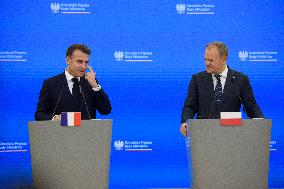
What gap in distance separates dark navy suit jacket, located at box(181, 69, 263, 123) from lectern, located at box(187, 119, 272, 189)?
22.7 inches

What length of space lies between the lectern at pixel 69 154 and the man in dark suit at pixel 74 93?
0.56 m

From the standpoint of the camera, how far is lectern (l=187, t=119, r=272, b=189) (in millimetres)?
3367

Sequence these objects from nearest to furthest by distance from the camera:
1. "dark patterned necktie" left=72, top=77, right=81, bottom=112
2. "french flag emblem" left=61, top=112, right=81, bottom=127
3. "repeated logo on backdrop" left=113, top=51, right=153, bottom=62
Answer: "french flag emblem" left=61, top=112, right=81, bottom=127 → "dark patterned necktie" left=72, top=77, right=81, bottom=112 → "repeated logo on backdrop" left=113, top=51, right=153, bottom=62

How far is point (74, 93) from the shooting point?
3967 mm

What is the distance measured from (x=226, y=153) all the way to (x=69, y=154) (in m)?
1.05

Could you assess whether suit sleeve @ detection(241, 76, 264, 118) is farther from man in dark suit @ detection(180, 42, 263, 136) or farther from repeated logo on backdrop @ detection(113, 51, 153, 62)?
repeated logo on backdrop @ detection(113, 51, 153, 62)

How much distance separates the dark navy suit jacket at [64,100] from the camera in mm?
3957

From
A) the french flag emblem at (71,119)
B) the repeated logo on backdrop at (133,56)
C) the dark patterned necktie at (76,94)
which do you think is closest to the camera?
the french flag emblem at (71,119)

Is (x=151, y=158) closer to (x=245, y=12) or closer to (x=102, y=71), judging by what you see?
(x=102, y=71)

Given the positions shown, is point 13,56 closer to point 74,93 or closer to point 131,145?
point 131,145

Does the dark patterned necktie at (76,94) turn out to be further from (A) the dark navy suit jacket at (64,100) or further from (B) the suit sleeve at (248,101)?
(B) the suit sleeve at (248,101)

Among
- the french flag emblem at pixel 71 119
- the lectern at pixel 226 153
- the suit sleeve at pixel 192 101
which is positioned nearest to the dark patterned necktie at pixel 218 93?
the suit sleeve at pixel 192 101

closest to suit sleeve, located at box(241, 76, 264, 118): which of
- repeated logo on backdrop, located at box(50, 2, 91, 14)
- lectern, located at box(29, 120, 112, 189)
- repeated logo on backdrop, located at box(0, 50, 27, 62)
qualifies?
lectern, located at box(29, 120, 112, 189)

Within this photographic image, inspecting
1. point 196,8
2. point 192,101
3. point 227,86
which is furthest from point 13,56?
point 227,86
